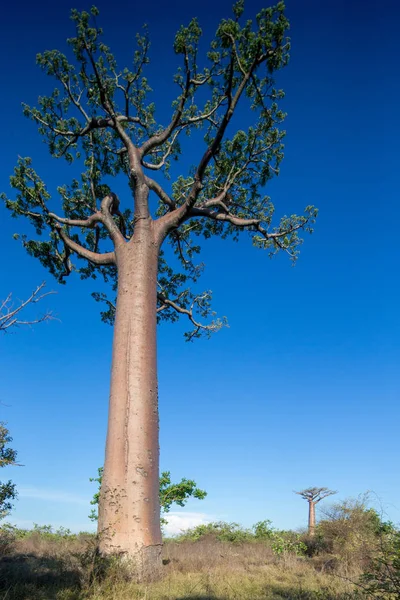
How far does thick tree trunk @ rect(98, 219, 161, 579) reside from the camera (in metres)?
5.68

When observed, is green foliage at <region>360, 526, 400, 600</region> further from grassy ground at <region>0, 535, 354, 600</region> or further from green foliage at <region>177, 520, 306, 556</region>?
green foliage at <region>177, 520, 306, 556</region>

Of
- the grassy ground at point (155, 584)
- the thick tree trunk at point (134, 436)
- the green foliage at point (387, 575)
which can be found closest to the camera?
the green foliage at point (387, 575)

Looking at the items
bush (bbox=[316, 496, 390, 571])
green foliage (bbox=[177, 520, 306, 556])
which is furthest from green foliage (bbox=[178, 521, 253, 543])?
bush (bbox=[316, 496, 390, 571])

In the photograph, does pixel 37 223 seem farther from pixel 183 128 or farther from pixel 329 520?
pixel 329 520

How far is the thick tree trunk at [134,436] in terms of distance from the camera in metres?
5.68

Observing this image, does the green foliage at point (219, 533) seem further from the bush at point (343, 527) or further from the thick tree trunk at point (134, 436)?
the thick tree trunk at point (134, 436)

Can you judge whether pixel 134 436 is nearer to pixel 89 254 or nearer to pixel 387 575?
pixel 387 575

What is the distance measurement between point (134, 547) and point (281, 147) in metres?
8.79

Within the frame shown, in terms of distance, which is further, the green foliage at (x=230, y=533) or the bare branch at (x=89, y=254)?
the green foliage at (x=230, y=533)

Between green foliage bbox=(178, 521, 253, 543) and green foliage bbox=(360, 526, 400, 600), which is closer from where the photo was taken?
green foliage bbox=(360, 526, 400, 600)

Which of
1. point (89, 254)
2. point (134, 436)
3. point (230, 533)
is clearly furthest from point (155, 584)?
point (230, 533)

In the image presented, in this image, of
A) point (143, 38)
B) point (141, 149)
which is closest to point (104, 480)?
point (141, 149)

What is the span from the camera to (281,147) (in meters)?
10.3

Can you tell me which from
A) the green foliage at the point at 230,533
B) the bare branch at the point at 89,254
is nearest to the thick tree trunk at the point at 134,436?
the bare branch at the point at 89,254
